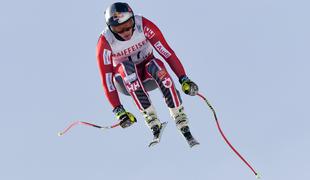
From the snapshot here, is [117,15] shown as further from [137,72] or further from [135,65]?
[137,72]

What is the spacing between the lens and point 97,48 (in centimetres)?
3219

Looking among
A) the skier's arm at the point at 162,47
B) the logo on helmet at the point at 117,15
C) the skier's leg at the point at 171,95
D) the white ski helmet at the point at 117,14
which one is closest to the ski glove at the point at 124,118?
the skier's leg at the point at 171,95

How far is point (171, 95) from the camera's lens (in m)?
32.0

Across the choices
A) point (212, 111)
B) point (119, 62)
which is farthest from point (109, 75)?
point (212, 111)

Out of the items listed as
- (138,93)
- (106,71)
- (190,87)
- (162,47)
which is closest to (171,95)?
(190,87)

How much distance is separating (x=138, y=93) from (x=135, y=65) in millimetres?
1004

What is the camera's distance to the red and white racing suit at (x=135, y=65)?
3195 cm

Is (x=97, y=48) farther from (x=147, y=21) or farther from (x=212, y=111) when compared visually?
(x=212, y=111)

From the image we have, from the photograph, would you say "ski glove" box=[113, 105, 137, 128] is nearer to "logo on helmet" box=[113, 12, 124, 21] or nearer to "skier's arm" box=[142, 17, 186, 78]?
"skier's arm" box=[142, 17, 186, 78]

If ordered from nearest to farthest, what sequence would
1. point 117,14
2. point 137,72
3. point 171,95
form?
point 117,14 < point 171,95 < point 137,72

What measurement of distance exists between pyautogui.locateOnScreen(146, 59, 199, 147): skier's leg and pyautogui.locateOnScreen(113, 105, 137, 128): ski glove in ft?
3.99

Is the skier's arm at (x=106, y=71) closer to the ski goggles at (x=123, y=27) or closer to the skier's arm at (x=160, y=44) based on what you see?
the ski goggles at (x=123, y=27)

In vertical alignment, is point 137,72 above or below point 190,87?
above

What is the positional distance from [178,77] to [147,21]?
1.89 metres
